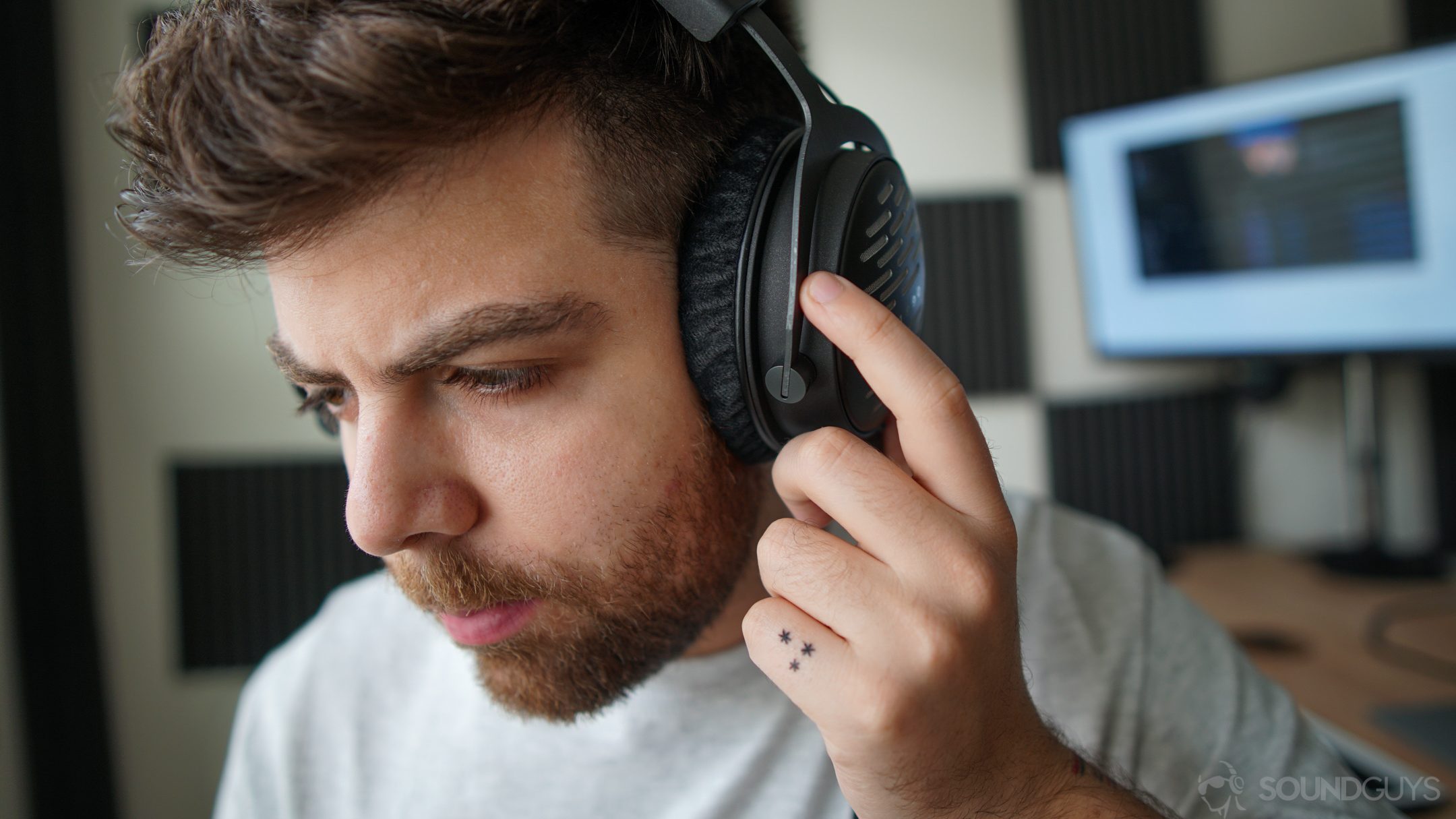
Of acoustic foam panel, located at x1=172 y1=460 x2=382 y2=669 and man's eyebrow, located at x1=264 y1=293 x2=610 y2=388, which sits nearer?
man's eyebrow, located at x1=264 y1=293 x2=610 y2=388

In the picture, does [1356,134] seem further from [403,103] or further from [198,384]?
[198,384]

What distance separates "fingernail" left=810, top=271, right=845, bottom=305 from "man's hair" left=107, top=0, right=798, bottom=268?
161 millimetres

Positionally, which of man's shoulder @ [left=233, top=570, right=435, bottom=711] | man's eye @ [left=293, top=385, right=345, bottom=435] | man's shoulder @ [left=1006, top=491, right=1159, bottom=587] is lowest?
man's shoulder @ [left=233, top=570, right=435, bottom=711]

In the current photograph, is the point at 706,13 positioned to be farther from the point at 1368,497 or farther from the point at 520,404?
the point at 1368,497

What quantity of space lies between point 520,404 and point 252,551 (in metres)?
1.46

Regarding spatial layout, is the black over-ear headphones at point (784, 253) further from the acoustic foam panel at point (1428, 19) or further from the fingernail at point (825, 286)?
the acoustic foam panel at point (1428, 19)

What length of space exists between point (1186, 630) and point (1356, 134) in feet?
3.44

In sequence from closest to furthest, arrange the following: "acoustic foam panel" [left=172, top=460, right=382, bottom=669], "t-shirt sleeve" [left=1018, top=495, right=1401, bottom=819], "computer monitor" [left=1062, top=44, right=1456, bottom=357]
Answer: "t-shirt sleeve" [left=1018, top=495, right=1401, bottom=819] < "computer monitor" [left=1062, top=44, right=1456, bottom=357] < "acoustic foam panel" [left=172, top=460, right=382, bottom=669]

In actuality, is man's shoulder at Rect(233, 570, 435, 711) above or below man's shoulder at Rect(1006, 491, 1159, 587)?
below

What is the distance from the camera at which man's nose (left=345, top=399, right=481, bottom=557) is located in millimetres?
620

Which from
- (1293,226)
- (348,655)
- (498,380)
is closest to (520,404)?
(498,380)

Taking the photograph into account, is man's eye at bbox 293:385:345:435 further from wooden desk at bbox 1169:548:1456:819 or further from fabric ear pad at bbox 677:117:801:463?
wooden desk at bbox 1169:548:1456:819

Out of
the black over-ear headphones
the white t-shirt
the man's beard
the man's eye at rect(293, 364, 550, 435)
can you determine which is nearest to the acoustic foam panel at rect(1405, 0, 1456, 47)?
the white t-shirt

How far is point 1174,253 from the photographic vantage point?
1654mm
